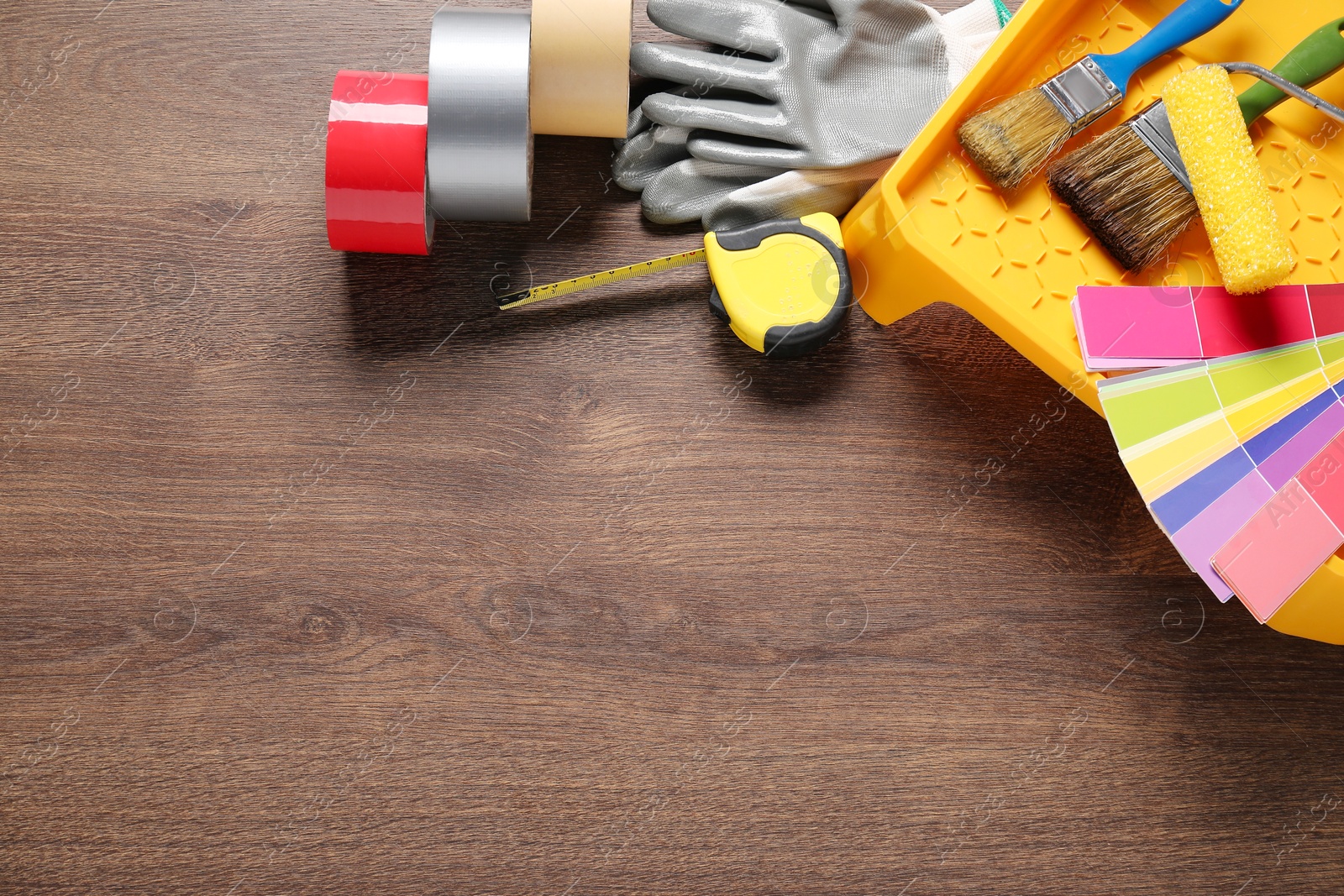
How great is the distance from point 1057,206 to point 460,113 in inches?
20.1

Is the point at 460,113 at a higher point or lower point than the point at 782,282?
higher

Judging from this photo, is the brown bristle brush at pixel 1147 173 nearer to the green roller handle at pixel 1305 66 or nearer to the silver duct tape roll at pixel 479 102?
the green roller handle at pixel 1305 66

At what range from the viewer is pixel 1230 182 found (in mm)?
619

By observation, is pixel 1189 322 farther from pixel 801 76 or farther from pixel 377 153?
pixel 377 153

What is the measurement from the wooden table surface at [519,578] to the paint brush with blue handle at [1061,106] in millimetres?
160

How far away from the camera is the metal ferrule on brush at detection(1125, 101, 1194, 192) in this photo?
2.17 feet

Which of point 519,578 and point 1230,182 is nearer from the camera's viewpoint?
point 1230,182

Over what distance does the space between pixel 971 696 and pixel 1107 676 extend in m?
0.13

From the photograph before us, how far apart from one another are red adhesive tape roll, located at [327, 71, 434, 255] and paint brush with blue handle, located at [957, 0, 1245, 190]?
1.51 feet

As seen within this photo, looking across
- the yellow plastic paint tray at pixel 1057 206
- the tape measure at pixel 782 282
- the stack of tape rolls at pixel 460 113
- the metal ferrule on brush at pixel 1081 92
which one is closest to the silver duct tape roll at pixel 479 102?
the stack of tape rolls at pixel 460 113

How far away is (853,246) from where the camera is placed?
2.47ft

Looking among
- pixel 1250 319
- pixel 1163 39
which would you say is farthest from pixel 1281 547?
pixel 1163 39

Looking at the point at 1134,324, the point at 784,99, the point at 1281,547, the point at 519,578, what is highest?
the point at 784,99

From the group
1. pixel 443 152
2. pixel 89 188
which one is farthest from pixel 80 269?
pixel 443 152
